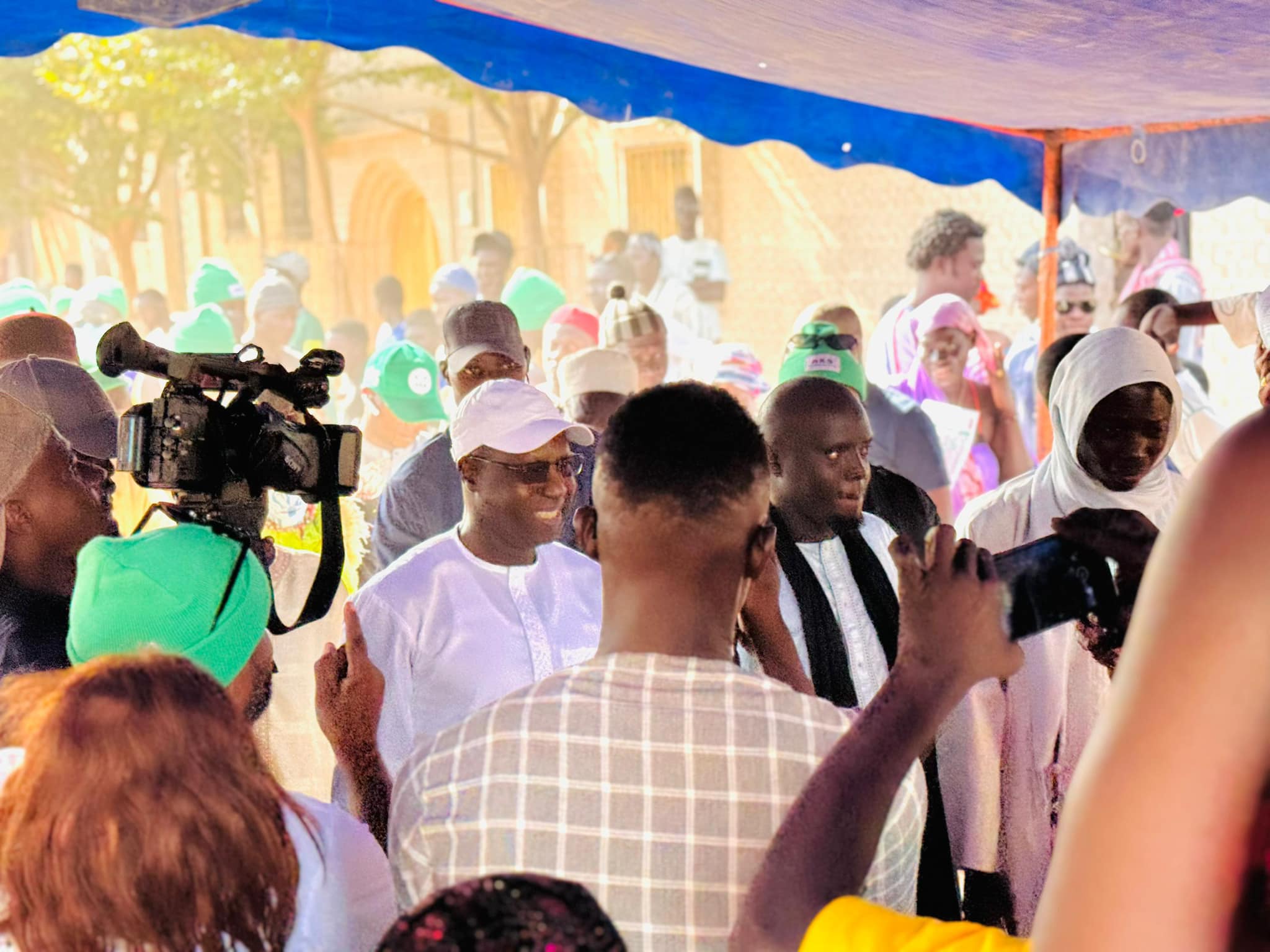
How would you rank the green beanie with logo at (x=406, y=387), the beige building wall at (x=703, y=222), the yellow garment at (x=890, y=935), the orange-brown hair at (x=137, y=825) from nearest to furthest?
the yellow garment at (x=890, y=935) < the orange-brown hair at (x=137, y=825) < the green beanie with logo at (x=406, y=387) < the beige building wall at (x=703, y=222)

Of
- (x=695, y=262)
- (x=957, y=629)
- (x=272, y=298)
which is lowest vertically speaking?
(x=957, y=629)

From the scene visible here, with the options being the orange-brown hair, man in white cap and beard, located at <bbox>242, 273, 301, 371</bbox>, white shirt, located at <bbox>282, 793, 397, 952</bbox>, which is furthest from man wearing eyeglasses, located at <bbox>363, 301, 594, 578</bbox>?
man in white cap and beard, located at <bbox>242, 273, 301, 371</bbox>

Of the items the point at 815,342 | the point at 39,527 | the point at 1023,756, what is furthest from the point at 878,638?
the point at 815,342

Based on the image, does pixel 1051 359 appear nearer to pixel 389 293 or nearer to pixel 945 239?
pixel 945 239

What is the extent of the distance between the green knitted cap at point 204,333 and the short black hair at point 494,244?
8.84ft

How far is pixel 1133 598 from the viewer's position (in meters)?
1.48

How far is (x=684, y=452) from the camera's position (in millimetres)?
1832

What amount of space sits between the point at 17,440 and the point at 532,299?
6134mm

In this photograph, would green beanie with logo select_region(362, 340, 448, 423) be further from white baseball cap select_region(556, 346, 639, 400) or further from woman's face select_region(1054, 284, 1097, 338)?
woman's face select_region(1054, 284, 1097, 338)

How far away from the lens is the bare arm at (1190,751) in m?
0.84

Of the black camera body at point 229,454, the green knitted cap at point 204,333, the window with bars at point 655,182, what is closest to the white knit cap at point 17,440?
the black camera body at point 229,454

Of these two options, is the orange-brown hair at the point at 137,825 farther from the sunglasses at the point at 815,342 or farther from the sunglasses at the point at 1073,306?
the sunglasses at the point at 1073,306

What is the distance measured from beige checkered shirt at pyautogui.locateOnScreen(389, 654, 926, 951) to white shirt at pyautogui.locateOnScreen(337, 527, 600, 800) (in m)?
1.13

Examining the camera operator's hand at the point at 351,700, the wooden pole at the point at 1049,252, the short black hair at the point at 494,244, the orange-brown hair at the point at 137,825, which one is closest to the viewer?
the orange-brown hair at the point at 137,825
